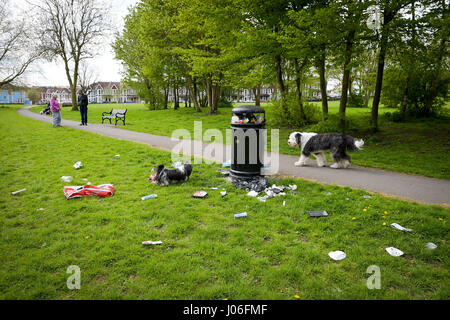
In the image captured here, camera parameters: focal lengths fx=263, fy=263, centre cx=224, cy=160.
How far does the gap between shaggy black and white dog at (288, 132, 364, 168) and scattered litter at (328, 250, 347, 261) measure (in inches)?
178

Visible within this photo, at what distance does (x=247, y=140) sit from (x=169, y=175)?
2.04 m

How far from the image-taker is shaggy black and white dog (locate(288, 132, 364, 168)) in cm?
741

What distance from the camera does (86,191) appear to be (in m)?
5.52

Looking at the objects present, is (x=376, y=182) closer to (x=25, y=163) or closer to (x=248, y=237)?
(x=248, y=237)

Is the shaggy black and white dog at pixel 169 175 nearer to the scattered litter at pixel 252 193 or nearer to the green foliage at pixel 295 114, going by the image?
the scattered litter at pixel 252 193

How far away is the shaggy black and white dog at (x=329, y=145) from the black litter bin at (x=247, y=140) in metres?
2.08

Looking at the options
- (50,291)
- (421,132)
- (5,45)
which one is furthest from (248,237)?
(5,45)

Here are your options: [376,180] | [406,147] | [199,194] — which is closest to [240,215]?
[199,194]

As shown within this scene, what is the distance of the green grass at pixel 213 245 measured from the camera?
2893 mm

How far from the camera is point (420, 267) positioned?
3205mm

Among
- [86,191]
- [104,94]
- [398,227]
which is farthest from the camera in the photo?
[104,94]

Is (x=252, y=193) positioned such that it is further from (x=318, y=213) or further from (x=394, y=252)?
(x=394, y=252)

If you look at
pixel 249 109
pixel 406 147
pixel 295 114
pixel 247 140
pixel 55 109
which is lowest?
pixel 406 147
